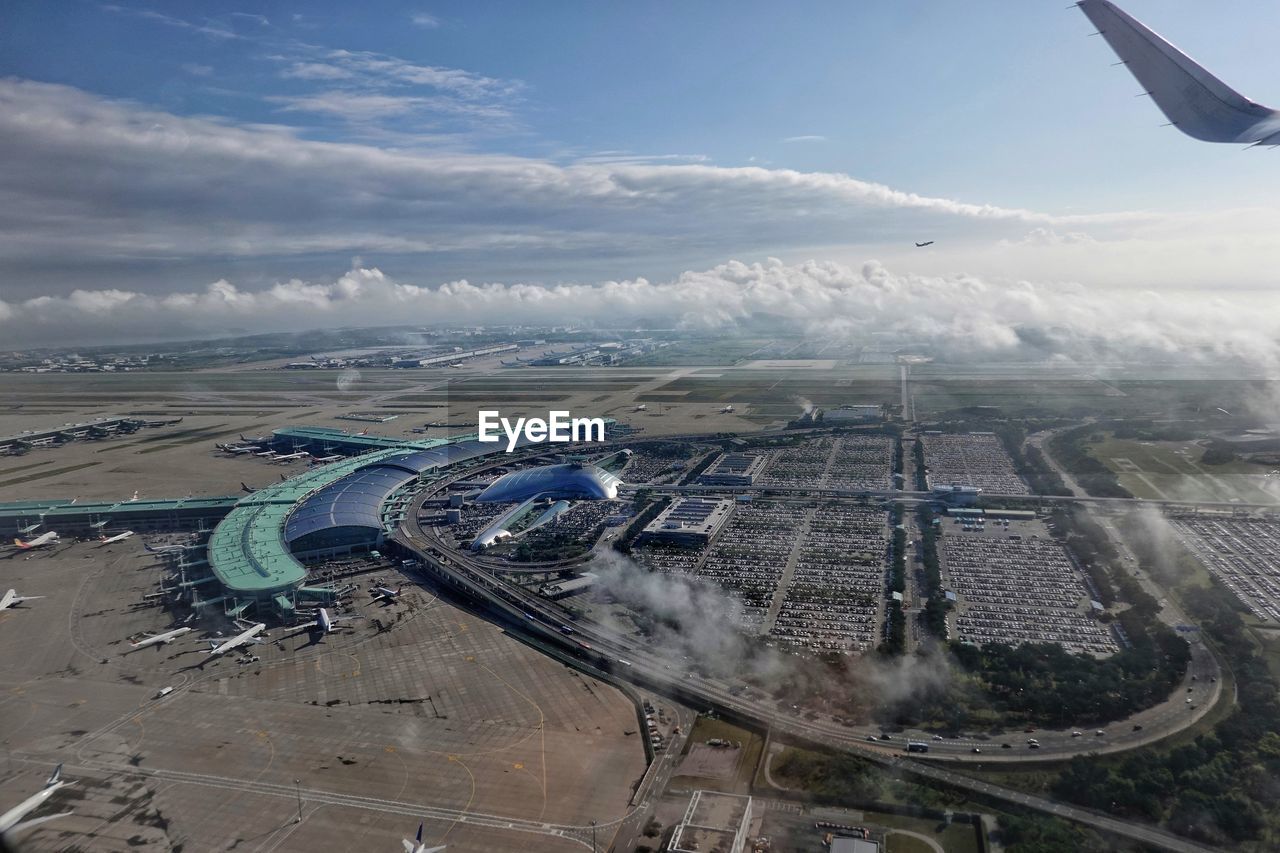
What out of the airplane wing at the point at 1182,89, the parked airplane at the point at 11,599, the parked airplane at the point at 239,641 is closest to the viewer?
the airplane wing at the point at 1182,89

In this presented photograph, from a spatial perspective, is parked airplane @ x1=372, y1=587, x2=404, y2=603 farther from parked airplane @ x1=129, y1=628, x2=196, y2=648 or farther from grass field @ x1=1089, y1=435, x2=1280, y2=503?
grass field @ x1=1089, y1=435, x2=1280, y2=503

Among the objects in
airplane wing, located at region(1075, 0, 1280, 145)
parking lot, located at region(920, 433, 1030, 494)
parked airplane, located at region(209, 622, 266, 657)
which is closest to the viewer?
airplane wing, located at region(1075, 0, 1280, 145)

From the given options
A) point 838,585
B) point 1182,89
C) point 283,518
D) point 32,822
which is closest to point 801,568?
point 838,585

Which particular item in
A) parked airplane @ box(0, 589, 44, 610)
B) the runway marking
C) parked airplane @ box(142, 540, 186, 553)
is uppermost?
parked airplane @ box(142, 540, 186, 553)

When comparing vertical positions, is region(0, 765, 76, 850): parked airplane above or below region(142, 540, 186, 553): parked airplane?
below

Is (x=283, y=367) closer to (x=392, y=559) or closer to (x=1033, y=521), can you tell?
(x=392, y=559)

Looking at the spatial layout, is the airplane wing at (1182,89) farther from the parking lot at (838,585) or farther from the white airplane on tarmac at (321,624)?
the white airplane on tarmac at (321,624)

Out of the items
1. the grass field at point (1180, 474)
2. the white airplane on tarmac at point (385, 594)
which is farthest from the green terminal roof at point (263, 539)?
the grass field at point (1180, 474)

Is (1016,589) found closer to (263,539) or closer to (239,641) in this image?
(239,641)

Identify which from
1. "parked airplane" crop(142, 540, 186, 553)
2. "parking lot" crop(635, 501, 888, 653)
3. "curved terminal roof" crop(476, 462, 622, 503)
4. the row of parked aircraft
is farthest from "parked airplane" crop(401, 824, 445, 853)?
the row of parked aircraft
